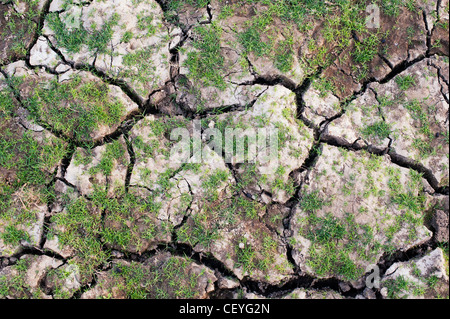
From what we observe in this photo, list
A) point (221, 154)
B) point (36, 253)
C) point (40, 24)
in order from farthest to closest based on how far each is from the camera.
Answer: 1. point (40, 24)
2. point (221, 154)
3. point (36, 253)

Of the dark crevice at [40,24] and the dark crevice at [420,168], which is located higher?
the dark crevice at [40,24]

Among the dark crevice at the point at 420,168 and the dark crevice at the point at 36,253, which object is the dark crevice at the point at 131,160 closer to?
the dark crevice at the point at 36,253

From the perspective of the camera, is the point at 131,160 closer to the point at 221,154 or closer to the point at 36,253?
the point at 221,154

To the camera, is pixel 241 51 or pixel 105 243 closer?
pixel 105 243

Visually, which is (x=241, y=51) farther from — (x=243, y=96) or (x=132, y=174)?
(x=132, y=174)

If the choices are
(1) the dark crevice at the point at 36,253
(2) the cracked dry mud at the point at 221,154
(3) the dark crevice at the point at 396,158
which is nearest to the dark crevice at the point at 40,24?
(2) the cracked dry mud at the point at 221,154

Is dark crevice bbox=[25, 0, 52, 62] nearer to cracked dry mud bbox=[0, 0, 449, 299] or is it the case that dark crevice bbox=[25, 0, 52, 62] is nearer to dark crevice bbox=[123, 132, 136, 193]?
cracked dry mud bbox=[0, 0, 449, 299]

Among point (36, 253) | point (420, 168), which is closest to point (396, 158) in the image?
point (420, 168)

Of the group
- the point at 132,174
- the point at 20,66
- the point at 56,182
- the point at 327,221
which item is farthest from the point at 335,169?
the point at 20,66
